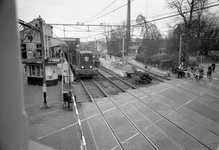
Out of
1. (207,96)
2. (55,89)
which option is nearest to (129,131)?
(207,96)

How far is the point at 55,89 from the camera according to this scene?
1731cm

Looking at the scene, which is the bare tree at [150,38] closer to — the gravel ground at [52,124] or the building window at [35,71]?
the building window at [35,71]

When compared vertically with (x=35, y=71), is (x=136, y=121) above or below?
below

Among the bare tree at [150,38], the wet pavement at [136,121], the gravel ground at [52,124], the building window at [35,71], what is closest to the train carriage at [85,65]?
the building window at [35,71]

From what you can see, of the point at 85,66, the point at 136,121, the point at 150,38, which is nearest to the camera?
the point at 136,121

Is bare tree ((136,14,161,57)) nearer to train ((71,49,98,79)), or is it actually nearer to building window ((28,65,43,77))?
train ((71,49,98,79))

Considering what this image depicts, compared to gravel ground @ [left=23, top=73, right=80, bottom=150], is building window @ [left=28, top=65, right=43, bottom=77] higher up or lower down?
higher up

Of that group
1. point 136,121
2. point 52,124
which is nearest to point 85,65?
point 52,124

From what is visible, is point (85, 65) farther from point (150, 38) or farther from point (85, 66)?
point (150, 38)

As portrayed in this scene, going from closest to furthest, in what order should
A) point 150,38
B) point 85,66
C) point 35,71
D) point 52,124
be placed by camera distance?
1. point 52,124
2. point 35,71
3. point 85,66
4. point 150,38

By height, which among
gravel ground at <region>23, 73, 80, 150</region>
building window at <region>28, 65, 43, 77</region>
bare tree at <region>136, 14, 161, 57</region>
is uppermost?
bare tree at <region>136, 14, 161, 57</region>

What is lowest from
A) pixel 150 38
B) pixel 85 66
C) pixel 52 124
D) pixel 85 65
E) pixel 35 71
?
pixel 52 124

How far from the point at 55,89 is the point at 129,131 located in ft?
35.0

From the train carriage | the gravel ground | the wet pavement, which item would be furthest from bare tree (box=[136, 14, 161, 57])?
the gravel ground
